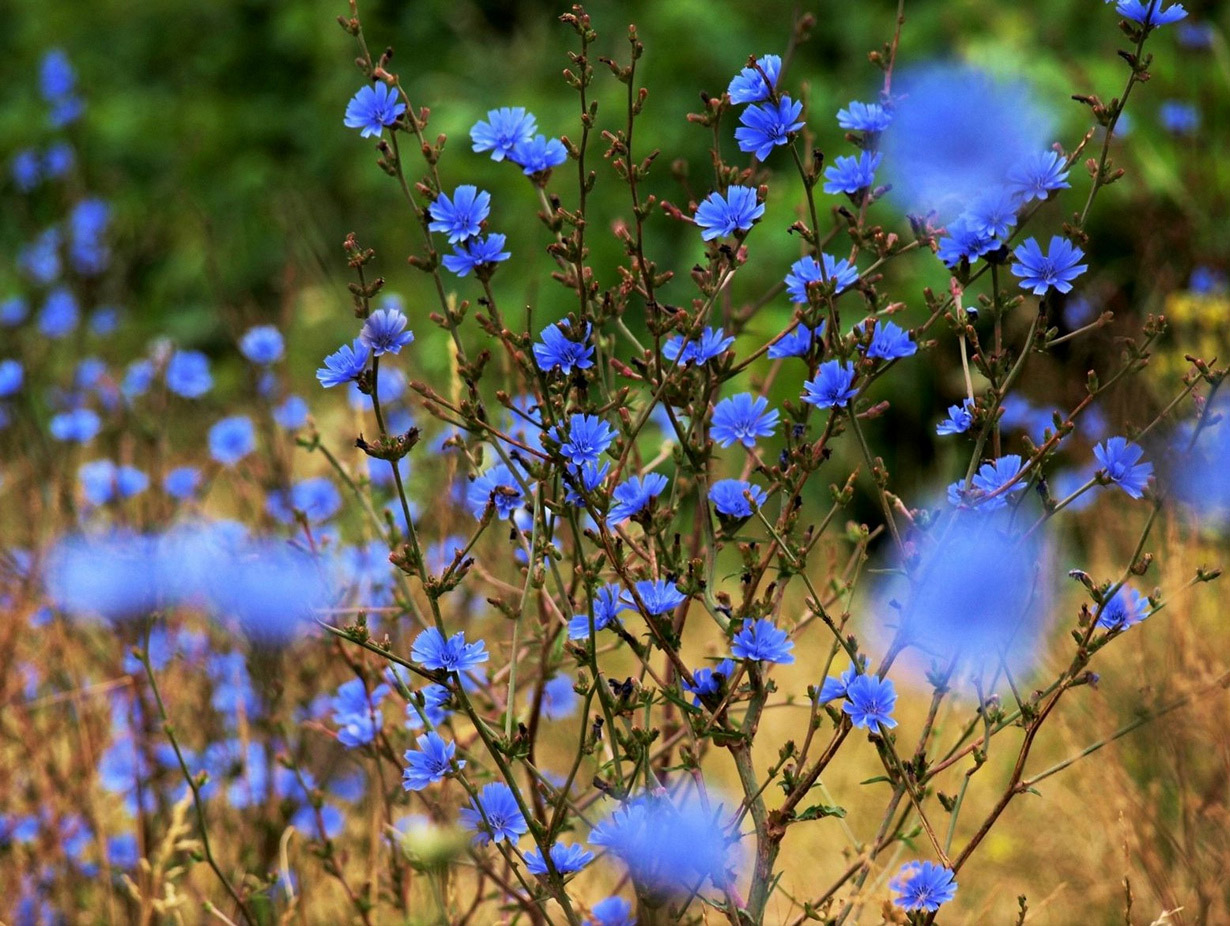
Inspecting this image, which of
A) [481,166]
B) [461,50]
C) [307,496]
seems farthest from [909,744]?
[461,50]

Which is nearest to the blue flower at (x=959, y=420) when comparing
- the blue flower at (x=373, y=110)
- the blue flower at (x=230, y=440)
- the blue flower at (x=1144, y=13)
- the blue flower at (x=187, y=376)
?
the blue flower at (x=1144, y=13)

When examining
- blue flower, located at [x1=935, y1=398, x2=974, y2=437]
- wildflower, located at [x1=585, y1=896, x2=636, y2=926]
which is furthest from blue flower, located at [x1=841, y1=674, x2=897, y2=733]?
wildflower, located at [x1=585, y1=896, x2=636, y2=926]

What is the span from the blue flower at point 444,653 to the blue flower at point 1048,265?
A: 632 mm

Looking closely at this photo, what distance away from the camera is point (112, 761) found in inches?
95.9

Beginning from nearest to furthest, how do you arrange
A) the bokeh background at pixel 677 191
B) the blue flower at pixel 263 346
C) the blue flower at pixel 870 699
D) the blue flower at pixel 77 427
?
1. the blue flower at pixel 870 699
2. the bokeh background at pixel 677 191
3. the blue flower at pixel 263 346
4. the blue flower at pixel 77 427

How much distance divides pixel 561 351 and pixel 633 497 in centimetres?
16

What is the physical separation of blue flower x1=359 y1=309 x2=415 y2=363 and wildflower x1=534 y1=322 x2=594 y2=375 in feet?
0.44

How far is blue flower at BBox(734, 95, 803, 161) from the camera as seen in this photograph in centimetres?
130

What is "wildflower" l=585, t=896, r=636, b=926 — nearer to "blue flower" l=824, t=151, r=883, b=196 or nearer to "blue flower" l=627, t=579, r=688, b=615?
"blue flower" l=627, t=579, r=688, b=615

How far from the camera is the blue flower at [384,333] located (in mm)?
1248

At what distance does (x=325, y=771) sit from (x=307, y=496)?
50cm

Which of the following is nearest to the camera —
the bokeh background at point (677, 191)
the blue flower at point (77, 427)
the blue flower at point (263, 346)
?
the bokeh background at point (677, 191)

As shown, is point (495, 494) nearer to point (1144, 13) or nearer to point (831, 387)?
point (831, 387)

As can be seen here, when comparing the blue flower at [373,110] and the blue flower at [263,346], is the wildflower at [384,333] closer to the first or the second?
the blue flower at [373,110]
